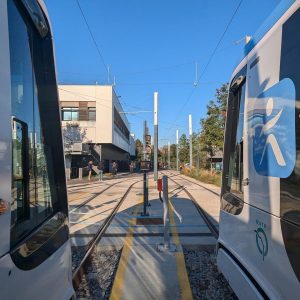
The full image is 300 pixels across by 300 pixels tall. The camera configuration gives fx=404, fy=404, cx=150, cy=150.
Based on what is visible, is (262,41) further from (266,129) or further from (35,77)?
(35,77)

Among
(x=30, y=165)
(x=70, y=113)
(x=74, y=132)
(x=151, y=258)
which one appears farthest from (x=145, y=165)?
(x=70, y=113)

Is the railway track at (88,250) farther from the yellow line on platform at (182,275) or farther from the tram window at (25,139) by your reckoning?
the tram window at (25,139)

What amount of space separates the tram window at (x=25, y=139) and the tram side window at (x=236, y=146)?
1.85m

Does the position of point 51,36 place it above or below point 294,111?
above

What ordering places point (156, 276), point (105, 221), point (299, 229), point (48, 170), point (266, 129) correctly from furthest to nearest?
1. point (105, 221)
2. point (156, 276)
3. point (266, 129)
4. point (48, 170)
5. point (299, 229)

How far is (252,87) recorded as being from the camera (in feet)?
10.9

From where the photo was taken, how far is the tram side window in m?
3.72

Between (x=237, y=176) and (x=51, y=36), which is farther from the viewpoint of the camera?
(x=237, y=176)

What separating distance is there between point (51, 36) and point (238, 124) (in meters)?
1.99

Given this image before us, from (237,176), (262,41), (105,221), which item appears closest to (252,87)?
(262,41)

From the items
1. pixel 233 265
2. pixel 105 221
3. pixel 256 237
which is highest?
pixel 256 237

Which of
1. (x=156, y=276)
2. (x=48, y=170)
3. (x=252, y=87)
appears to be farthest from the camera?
(x=156, y=276)

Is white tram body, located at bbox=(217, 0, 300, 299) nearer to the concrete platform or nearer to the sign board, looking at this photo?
the concrete platform

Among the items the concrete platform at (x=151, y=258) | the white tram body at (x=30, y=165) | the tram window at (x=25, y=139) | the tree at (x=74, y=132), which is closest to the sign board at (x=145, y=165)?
the concrete platform at (x=151, y=258)
